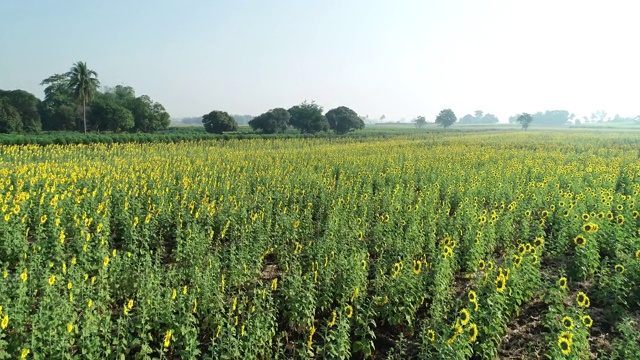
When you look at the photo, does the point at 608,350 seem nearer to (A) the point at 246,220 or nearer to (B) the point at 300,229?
(B) the point at 300,229

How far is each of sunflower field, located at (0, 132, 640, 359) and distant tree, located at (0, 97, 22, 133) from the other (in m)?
37.9

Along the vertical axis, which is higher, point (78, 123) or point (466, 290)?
point (78, 123)

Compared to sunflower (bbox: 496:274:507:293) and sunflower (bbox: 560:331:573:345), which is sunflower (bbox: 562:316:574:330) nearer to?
sunflower (bbox: 560:331:573:345)

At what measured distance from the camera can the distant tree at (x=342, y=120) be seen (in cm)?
6800

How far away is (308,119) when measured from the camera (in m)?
64.9

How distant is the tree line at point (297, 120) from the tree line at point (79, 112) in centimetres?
807

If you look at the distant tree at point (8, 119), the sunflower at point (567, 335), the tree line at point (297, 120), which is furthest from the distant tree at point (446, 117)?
the sunflower at point (567, 335)

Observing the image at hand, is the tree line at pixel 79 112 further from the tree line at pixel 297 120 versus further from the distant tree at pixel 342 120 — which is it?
the distant tree at pixel 342 120

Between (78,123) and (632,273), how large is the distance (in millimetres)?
62679

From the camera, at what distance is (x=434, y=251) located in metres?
7.48

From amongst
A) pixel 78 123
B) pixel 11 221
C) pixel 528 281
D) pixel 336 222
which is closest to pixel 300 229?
pixel 336 222

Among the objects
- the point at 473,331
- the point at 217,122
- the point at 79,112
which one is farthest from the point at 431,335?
the point at 79,112

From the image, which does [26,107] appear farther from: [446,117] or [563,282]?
[446,117]

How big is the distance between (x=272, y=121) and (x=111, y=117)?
824 inches
